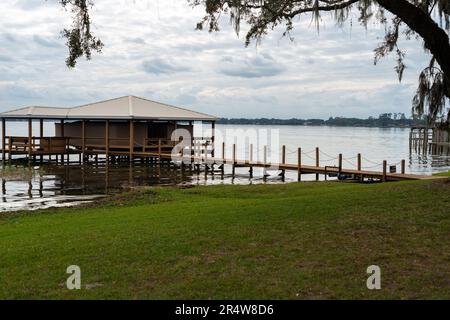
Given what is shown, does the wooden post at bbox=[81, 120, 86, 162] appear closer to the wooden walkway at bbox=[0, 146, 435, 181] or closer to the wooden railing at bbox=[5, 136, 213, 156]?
the wooden railing at bbox=[5, 136, 213, 156]

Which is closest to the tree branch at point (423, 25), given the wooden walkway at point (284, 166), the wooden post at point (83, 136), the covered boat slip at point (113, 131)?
the wooden walkway at point (284, 166)

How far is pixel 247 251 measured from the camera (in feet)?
26.2

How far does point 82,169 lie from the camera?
117ft

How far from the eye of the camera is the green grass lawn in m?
6.32

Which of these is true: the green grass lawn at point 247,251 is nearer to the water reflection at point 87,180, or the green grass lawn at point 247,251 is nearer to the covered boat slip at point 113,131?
the water reflection at point 87,180

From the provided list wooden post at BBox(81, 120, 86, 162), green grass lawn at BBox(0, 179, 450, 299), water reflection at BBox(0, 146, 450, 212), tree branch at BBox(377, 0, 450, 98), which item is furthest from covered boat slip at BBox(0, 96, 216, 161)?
tree branch at BBox(377, 0, 450, 98)

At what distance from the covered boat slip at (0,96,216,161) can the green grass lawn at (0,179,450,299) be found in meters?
27.1

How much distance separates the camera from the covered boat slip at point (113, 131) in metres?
39.6

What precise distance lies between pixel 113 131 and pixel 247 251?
117 ft

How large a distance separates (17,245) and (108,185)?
17245 mm

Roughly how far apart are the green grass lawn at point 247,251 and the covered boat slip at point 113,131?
27.1 meters
